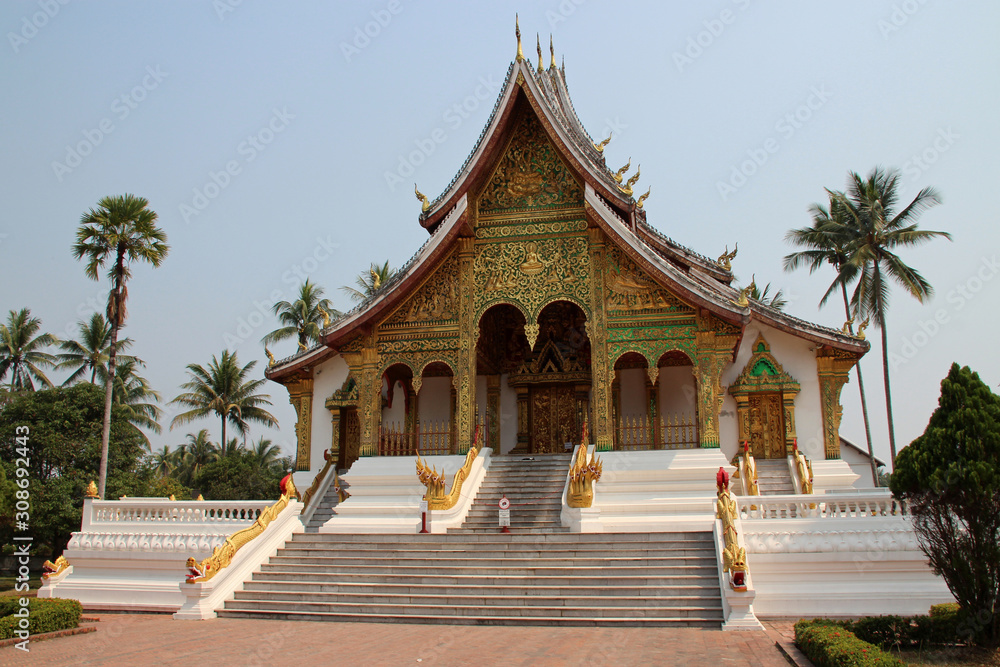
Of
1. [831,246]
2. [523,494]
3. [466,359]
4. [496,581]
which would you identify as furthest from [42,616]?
[831,246]

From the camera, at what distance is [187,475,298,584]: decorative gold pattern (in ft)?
34.3

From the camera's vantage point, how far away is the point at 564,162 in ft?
52.6

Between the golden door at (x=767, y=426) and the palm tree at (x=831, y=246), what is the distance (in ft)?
26.1

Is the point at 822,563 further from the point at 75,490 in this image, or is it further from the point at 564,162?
the point at 75,490

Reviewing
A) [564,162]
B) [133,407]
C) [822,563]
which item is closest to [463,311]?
[564,162]

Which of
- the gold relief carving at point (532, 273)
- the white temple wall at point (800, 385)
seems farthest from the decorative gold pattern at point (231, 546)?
the white temple wall at point (800, 385)

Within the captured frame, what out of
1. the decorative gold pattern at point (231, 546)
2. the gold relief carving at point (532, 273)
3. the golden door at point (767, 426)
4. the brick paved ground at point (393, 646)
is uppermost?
the gold relief carving at point (532, 273)

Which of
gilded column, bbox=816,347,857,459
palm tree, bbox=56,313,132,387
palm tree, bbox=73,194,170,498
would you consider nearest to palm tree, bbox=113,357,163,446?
palm tree, bbox=56,313,132,387

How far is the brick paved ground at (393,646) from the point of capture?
718 centimetres

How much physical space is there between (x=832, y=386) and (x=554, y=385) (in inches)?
234

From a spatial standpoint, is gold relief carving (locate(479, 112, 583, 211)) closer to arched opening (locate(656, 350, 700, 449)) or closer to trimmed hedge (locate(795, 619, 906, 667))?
arched opening (locate(656, 350, 700, 449))

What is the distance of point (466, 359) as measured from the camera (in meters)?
15.4

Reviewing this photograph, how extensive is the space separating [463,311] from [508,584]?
6.50 metres

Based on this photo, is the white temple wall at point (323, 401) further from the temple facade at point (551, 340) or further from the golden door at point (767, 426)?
the golden door at point (767, 426)
